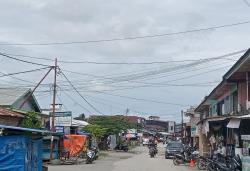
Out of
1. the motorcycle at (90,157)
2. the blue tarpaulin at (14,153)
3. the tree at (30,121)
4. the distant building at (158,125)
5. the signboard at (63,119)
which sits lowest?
the motorcycle at (90,157)

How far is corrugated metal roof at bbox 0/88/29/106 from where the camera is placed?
4056cm

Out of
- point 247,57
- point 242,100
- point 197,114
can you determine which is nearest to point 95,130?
point 197,114

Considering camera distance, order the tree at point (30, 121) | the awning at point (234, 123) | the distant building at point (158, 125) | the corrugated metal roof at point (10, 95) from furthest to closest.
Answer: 1. the distant building at point (158, 125)
2. the corrugated metal roof at point (10, 95)
3. the tree at point (30, 121)
4. the awning at point (234, 123)

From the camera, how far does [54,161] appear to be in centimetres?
4194

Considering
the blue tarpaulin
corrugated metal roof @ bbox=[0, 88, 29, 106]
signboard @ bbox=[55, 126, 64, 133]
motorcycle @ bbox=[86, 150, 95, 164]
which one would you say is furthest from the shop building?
signboard @ bbox=[55, 126, 64, 133]

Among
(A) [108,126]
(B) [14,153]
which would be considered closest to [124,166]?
(B) [14,153]

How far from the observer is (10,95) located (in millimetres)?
42438

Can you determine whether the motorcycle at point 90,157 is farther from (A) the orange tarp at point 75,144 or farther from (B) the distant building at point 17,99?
(A) the orange tarp at point 75,144

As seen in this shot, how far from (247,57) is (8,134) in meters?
9.65

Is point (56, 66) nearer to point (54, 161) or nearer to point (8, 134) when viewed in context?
point (54, 161)

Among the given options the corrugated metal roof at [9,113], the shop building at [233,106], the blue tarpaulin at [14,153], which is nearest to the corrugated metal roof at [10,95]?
the corrugated metal roof at [9,113]

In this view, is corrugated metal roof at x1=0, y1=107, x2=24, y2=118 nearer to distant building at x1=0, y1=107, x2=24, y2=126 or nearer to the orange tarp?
distant building at x1=0, y1=107, x2=24, y2=126

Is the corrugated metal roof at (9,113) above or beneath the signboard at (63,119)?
beneath

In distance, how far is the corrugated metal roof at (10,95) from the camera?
4056 centimetres
